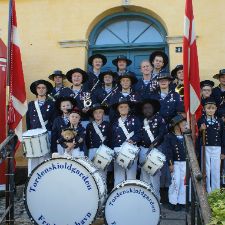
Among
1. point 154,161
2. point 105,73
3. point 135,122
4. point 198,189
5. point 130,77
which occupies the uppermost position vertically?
point 105,73

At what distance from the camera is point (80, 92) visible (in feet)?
29.1

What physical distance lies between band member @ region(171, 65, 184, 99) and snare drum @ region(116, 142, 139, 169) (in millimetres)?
Answer: 1977

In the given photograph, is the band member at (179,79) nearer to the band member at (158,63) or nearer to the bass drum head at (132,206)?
the band member at (158,63)

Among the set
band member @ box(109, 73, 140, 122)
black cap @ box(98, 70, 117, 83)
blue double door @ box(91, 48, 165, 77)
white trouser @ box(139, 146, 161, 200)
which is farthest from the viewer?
blue double door @ box(91, 48, 165, 77)

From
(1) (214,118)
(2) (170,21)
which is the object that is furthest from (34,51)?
(1) (214,118)

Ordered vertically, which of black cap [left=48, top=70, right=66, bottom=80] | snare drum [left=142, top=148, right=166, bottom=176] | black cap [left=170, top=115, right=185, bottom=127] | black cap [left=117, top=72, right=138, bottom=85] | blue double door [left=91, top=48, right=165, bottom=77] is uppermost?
blue double door [left=91, top=48, right=165, bottom=77]

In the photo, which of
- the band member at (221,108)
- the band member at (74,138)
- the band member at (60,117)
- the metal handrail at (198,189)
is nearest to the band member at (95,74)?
the band member at (60,117)

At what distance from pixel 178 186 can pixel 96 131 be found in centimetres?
179

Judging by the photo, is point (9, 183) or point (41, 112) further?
point (41, 112)

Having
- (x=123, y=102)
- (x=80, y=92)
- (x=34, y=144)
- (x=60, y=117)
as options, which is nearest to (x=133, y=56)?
(x=80, y=92)

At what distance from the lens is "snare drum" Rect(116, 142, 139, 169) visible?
7016mm

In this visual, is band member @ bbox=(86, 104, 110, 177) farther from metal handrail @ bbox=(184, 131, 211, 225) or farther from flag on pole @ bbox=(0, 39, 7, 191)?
metal handrail @ bbox=(184, 131, 211, 225)

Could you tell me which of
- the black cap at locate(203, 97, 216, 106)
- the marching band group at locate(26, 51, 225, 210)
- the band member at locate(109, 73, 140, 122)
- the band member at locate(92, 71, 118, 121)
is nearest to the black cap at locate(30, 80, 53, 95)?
the marching band group at locate(26, 51, 225, 210)

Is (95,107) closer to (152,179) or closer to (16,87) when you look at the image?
(152,179)
